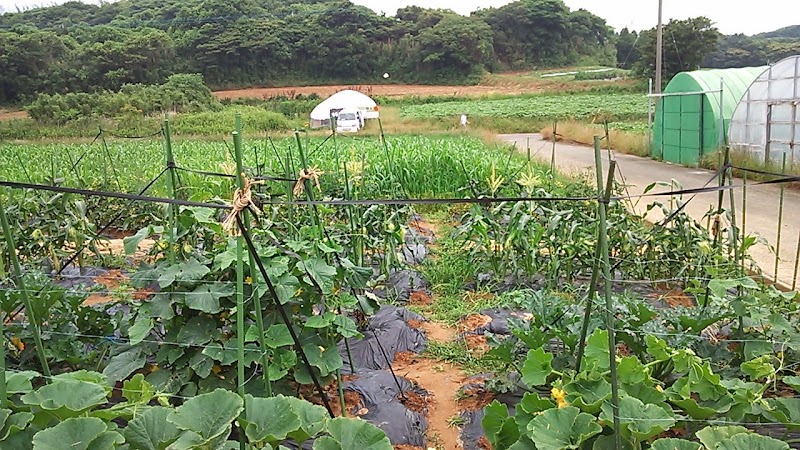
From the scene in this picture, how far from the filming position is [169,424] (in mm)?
1565

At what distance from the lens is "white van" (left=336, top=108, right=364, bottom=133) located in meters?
23.4

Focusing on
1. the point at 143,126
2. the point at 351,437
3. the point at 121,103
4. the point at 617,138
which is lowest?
the point at 617,138

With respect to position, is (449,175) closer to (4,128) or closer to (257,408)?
(257,408)

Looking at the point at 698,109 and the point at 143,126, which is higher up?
the point at 698,109

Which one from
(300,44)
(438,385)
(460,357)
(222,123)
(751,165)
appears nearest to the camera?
(438,385)

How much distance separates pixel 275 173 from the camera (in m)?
8.01

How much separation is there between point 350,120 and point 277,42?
25.6m

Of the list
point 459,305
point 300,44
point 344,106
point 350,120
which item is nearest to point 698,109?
point 459,305

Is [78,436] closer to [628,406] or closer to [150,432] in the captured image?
[150,432]

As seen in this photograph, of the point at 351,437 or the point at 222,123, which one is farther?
the point at 222,123

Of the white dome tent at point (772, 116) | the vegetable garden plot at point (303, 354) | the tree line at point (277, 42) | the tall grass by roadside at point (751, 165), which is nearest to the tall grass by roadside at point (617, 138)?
the tall grass by roadside at point (751, 165)

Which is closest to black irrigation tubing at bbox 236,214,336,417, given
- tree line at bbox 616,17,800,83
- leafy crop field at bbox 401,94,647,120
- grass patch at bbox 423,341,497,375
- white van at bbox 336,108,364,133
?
grass patch at bbox 423,341,497,375

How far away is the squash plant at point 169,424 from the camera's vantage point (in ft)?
4.88

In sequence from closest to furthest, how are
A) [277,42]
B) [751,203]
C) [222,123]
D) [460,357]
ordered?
[460,357] < [751,203] < [222,123] < [277,42]
